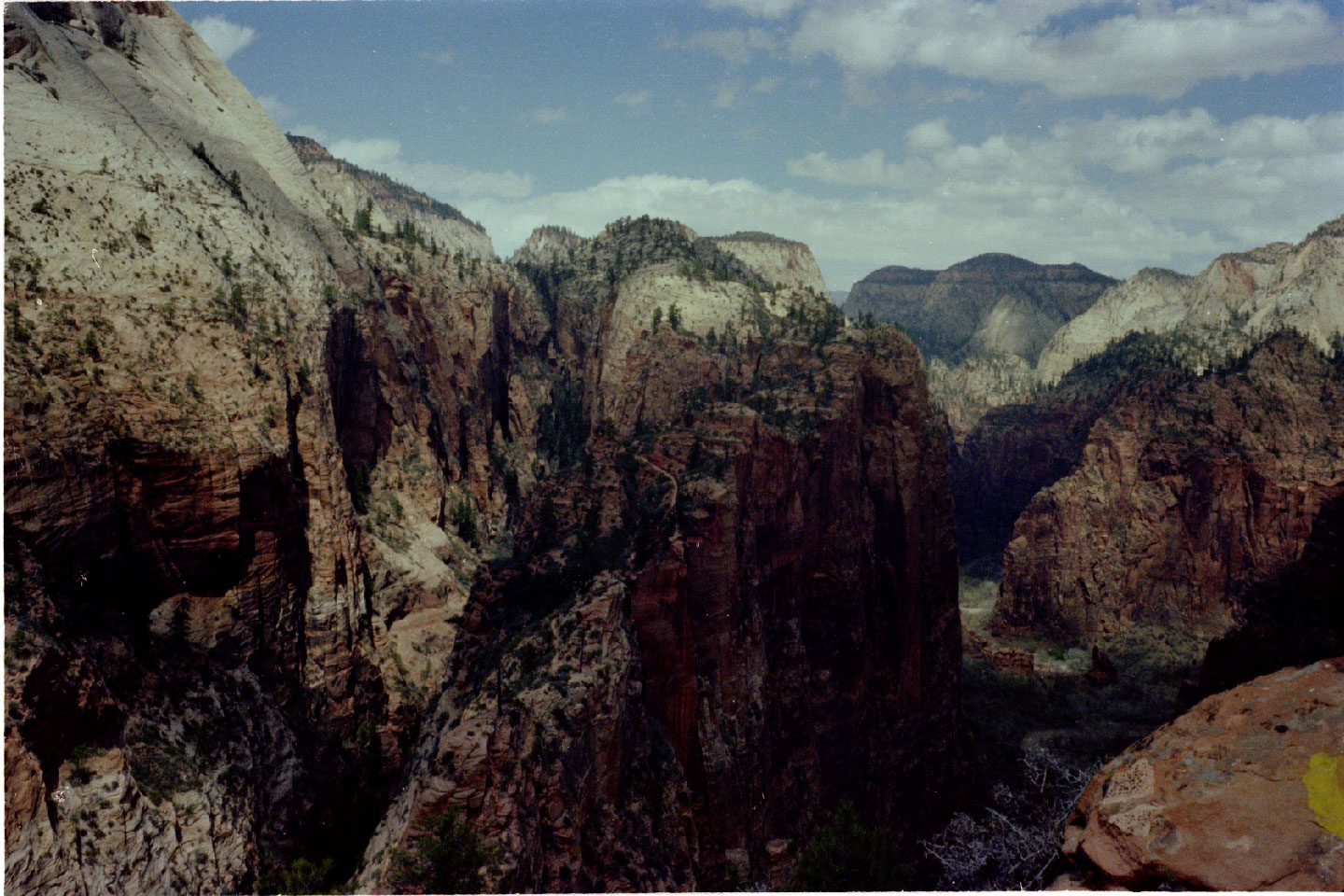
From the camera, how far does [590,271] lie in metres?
139

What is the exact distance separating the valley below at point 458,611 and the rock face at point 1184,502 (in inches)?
1046

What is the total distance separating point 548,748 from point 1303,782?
→ 22.7m

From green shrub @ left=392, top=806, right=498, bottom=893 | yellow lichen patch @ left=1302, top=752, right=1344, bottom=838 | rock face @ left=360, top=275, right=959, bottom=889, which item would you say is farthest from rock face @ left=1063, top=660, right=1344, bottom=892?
rock face @ left=360, top=275, right=959, bottom=889

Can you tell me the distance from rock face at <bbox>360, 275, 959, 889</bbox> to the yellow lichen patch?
819 inches

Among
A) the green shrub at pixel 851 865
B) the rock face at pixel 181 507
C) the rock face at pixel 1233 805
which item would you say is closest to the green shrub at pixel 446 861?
the rock face at pixel 181 507

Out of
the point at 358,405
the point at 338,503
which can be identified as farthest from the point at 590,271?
the point at 338,503

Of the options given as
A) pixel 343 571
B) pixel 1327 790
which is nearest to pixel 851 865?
pixel 1327 790

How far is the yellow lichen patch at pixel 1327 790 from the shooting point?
1738 cm

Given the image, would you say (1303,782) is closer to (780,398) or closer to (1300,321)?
(780,398)

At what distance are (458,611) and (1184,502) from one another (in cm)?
10775

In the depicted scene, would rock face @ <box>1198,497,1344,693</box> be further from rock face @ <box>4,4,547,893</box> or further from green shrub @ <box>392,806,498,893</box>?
rock face @ <box>4,4,547,893</box>

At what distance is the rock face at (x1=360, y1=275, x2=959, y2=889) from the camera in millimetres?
32219

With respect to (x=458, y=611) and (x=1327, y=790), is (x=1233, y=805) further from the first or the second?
(x=458, y=611)

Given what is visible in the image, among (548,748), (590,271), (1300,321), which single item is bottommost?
(548,748)
